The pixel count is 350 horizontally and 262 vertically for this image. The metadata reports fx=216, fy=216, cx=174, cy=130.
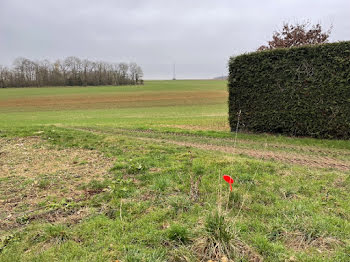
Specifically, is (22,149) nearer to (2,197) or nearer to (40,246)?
(2,197)

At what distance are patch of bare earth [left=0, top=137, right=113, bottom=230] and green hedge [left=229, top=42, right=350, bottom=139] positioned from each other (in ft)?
25.3

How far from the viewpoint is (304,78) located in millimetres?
9414

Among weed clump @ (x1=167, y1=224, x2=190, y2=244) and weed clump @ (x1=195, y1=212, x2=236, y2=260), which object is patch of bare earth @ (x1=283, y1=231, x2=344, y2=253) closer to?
weed clump @ (x1=195, y1=212, x2=236, y2=260)

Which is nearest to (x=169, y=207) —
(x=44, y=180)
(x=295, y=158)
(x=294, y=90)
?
(x=44, y=180)

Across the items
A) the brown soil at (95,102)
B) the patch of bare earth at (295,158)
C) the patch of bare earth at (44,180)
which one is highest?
the brown soil at (95,102)

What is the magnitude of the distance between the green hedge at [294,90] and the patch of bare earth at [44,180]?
7720 millimetres

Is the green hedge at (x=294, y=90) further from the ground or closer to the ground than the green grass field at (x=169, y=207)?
further from the ground

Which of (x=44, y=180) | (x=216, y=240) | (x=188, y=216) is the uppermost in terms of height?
(x=216, y=240)

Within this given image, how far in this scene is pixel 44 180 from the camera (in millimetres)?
4625

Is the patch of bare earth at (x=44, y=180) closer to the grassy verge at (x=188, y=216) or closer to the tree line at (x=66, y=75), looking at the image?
the grassy verge at (x=188, y=216)

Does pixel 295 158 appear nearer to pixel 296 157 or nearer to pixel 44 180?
pixel 296 157

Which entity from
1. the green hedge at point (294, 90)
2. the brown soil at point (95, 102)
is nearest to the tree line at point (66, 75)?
the brown soil at point (95, 102)

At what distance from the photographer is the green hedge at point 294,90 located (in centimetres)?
877

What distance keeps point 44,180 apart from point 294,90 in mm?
9991
